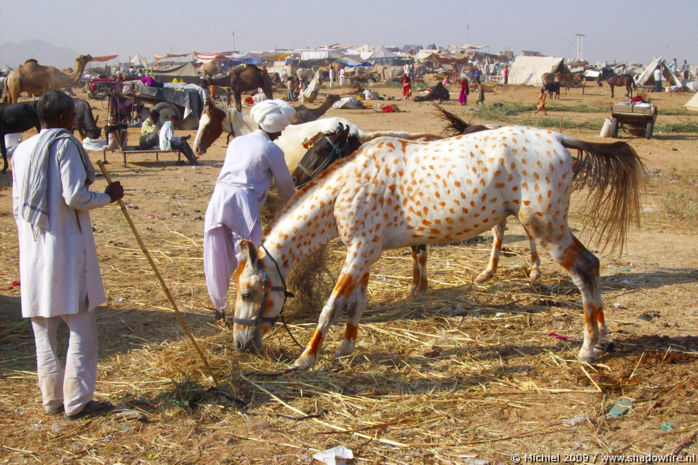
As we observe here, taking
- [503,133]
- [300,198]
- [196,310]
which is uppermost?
[503,133]

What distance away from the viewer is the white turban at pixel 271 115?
524 cm

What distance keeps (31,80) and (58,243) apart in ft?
68.0

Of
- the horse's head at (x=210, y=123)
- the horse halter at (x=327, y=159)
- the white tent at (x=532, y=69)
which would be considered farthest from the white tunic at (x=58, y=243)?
the white tent at (x=532, y=69)

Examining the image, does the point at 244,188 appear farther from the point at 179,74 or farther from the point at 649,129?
the point at 179,74

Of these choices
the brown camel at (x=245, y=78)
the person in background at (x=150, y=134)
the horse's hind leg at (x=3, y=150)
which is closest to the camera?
the horse's hind leg at (x=3, y=150)

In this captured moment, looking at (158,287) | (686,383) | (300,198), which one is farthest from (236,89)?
(686,383)

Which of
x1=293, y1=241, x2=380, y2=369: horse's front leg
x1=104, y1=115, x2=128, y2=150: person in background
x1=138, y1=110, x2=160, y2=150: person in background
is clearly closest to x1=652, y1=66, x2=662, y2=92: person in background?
x1=138, y1=110, x2=160, y2=150: person in background

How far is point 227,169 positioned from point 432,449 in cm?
280

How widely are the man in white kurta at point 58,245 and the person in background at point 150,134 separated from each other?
1137 cm

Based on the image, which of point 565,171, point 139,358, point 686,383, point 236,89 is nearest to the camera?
point 686,383

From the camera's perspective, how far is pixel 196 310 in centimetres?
607

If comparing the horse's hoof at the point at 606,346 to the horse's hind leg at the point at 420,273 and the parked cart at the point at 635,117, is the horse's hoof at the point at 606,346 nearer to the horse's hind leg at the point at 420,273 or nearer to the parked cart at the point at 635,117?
the horse's hind leg at the point at 420,273

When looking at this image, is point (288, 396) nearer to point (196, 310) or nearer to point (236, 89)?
point (196, 310)

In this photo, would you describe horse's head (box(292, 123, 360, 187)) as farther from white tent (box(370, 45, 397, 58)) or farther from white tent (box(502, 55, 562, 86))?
white tent (box(370, 45, 397, 58))
